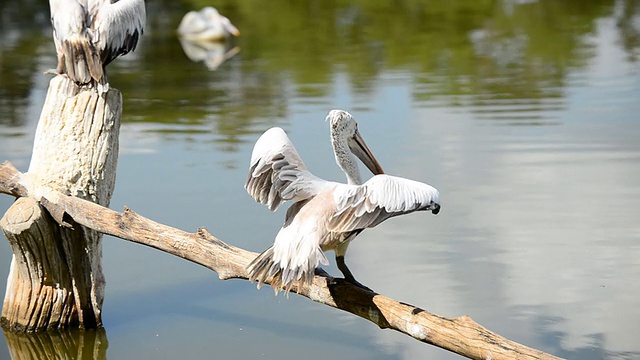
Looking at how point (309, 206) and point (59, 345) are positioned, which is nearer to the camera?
point (309, 206)

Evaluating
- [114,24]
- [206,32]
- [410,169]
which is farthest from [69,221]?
[206,32]

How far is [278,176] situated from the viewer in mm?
3781

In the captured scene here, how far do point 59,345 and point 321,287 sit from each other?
1706 millimetres

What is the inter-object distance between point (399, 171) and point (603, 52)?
562 cm

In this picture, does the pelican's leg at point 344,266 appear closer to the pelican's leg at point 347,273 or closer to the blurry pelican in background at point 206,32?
the pelican's leg at point 347,273

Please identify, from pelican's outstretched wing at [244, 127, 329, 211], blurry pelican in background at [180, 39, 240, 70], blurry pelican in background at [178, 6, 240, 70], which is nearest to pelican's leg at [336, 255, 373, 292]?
pelican's outstretched wing at [244, 127, 329, 211]

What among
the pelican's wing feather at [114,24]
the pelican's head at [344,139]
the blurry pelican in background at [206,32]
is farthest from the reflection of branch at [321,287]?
the blurry pelican in background at [206,32]

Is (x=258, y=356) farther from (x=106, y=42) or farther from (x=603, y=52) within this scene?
(x=603, y=52)

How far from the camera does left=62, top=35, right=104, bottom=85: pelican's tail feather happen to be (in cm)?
500

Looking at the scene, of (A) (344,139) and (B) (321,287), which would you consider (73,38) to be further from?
(B) (321,287)

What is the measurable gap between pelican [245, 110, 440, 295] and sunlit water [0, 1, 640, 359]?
3.55ft

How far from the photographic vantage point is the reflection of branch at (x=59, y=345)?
4.84 m

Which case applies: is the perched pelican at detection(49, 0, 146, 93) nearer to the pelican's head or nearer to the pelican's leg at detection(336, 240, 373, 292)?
the pelican's head

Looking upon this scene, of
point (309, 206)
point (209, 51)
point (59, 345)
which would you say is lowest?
point (209, 51)
